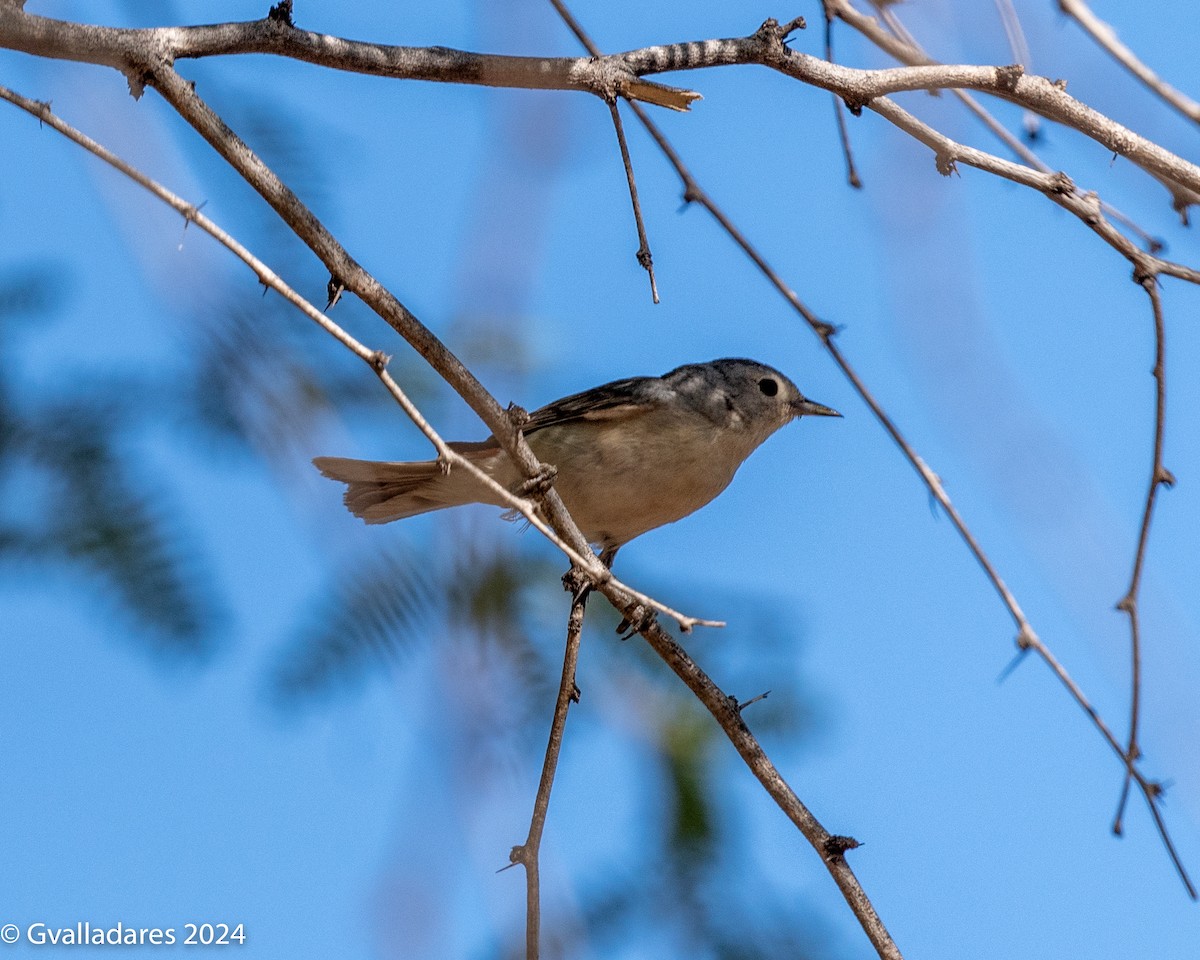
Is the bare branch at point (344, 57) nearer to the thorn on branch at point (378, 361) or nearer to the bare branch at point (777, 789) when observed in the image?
the thorn on branch at point (378, 361)

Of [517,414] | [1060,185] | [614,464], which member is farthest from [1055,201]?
[614,464]

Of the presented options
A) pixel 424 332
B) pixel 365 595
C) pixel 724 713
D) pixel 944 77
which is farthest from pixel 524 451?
pixel 944 77

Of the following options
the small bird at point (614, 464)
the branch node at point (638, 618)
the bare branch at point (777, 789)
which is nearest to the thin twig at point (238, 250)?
the bare branch at point (777, 789)

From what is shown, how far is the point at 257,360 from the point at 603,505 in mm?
3020

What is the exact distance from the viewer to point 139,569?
2.77m

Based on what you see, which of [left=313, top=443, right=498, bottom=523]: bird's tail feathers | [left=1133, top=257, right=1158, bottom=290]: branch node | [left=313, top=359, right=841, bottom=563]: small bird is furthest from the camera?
[left=313, top=359, right=841, bottom=563]: small bird

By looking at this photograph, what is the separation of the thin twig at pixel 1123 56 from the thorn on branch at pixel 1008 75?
19 centimetres

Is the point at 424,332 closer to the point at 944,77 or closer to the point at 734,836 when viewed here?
the point at 944,77

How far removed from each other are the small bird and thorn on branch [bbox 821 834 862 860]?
8.14 feet

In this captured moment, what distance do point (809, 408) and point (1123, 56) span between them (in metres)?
3.93

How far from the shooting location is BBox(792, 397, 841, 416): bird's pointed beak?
659 centimetres

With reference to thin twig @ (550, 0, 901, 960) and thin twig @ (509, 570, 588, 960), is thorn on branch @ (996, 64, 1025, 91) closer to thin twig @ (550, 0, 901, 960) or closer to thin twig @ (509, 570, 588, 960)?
thin twig @ (550, 0, 901, 960)

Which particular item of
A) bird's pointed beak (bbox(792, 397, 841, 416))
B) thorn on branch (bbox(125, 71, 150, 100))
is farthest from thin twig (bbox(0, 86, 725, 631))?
bird's pointed beak (bbox(792, 397, 841, 416))

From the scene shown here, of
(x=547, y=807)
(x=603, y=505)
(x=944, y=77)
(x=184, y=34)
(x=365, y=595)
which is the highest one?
(x=603, y=505)
